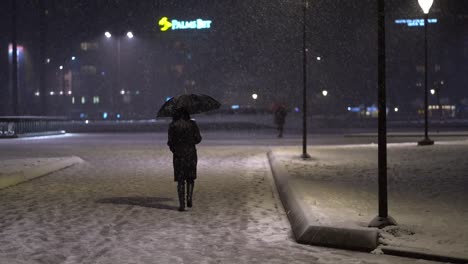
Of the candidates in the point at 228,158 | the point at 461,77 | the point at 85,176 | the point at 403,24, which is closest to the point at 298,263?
the point at 85,176

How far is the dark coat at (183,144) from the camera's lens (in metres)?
10.5

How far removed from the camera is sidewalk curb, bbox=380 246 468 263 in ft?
Answer: 21.3

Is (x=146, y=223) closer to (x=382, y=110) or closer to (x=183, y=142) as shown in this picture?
(x=183, y=142)

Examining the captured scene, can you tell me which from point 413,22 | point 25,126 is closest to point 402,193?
point 25,126

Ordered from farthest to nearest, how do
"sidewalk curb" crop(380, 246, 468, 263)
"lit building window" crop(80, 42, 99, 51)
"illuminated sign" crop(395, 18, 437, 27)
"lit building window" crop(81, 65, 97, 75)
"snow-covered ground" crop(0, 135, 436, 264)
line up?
"illuminated sign" crop(395, 18, 437, 27) → "lit building window" crop(80, 42, 99, 51) → "lit building window" crop(81, 65, 97, 75) → "snow-covered ground" crop(0, 135, 436, 264) → "sidewalk curb" crop(380, 246, 468, 263)

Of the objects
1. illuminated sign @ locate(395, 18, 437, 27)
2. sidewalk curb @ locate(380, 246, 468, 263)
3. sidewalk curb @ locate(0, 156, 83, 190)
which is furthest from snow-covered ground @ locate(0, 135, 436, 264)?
illuminated sign @ locate(395, 18, 437, 27)

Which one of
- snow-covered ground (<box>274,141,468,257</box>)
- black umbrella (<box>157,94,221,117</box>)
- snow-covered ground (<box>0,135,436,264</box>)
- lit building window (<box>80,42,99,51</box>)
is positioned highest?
lit building window (<box>80,42,99,51</box>)

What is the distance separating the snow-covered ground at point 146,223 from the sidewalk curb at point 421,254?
0.40 ft

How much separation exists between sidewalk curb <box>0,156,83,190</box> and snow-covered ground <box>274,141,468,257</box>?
273 inches

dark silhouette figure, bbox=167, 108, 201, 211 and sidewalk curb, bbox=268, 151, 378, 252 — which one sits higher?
dark silhouette figure, bbox=167, 108, 201, 211

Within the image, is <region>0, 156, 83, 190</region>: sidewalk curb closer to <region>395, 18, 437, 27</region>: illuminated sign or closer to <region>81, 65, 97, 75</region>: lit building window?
<region>81, 65, 97, 75</region>: lit building window

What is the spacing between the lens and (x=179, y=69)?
13500 centimetres

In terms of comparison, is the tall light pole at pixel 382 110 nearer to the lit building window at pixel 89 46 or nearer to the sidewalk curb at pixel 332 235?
the sidewalk curb at pixel 332 235

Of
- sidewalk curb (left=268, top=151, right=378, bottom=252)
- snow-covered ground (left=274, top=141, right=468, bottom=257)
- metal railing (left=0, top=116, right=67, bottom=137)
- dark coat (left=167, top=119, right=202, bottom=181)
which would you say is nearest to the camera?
sidewalk curb (left=268, top=151, right=378, bottom=252)
